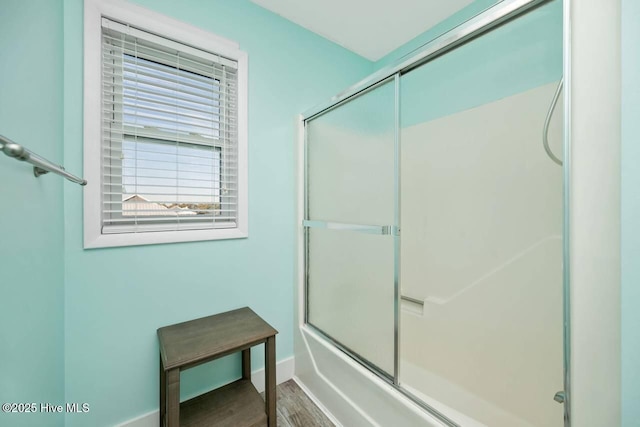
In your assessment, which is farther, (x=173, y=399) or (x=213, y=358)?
(x=213, y=358)

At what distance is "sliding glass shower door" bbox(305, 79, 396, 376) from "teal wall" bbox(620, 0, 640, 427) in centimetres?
71

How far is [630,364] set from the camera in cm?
78

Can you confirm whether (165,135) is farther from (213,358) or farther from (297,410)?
(297,410)

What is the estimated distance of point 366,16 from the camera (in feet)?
5.67

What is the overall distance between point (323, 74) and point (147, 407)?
233cm

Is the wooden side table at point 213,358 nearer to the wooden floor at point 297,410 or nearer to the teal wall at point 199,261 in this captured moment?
the teal wall at point 199,261

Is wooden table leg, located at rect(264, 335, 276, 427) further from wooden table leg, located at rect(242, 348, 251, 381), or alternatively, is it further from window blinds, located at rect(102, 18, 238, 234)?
window blinds, located at rect(102, 18, 238, 234)

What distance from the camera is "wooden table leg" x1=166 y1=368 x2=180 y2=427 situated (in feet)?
3.20

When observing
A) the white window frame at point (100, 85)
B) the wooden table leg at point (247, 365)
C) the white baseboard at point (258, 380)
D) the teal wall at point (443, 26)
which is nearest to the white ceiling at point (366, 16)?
the teal wall at point (443, 26)

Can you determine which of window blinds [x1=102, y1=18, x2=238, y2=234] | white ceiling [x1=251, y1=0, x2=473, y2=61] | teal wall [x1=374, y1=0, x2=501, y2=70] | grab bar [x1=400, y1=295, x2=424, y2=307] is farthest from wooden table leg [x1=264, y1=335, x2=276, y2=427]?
white ceiling [x1=251, y1=0, x2=473, y2=61]

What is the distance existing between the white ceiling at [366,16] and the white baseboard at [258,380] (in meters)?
2.33

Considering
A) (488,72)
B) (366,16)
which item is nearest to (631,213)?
(488,72)

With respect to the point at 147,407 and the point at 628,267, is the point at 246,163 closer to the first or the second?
the point at 147,407

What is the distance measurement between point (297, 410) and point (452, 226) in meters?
1.49
